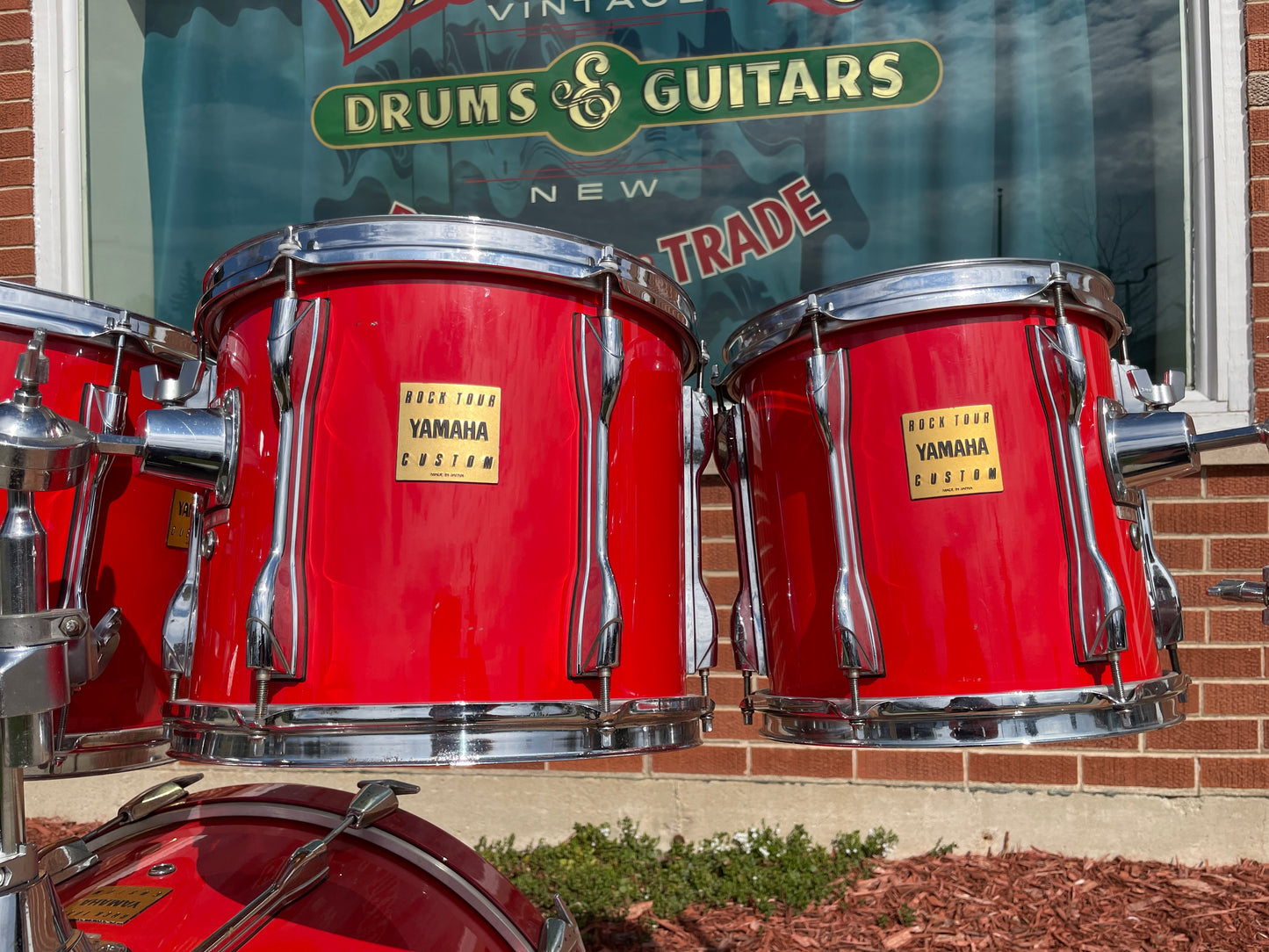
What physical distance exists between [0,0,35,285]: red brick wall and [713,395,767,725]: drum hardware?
287cm

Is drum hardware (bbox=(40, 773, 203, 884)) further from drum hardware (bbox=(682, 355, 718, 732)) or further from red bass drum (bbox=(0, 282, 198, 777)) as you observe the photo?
drum hardware (bbox=(682, 355, 718, 732))

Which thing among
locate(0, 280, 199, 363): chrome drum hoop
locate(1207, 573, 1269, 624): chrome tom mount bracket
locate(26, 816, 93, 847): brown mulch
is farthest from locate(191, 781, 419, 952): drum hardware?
locate(26, 816, 93, 847): brown mulch

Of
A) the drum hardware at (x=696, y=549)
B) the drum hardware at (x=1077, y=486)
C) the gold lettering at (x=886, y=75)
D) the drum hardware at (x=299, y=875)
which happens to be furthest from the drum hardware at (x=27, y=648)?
the gold lettering at (x=886, y=75)

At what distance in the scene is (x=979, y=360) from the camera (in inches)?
55.1

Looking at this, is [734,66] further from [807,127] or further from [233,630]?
[233,630]

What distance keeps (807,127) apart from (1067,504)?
2.15 meters

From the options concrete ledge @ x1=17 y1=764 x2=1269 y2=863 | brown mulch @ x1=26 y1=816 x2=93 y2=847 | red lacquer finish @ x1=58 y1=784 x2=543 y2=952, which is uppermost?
red lacquer finish @ x1=58 y1=784 x2=543 y2=952

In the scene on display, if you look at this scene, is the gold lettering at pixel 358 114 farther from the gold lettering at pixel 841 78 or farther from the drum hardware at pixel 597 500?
the drum hardware at pixel 597 500

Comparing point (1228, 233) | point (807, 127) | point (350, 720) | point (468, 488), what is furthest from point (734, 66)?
point (350, 720)

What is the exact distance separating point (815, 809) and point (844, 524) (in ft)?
5.79

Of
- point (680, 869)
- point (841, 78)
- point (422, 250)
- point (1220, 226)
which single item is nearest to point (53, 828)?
point (680, 869)

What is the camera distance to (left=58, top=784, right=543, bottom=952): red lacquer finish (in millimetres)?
1178

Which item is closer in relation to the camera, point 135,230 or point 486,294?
point 486,294

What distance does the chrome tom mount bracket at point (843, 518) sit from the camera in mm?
1409
